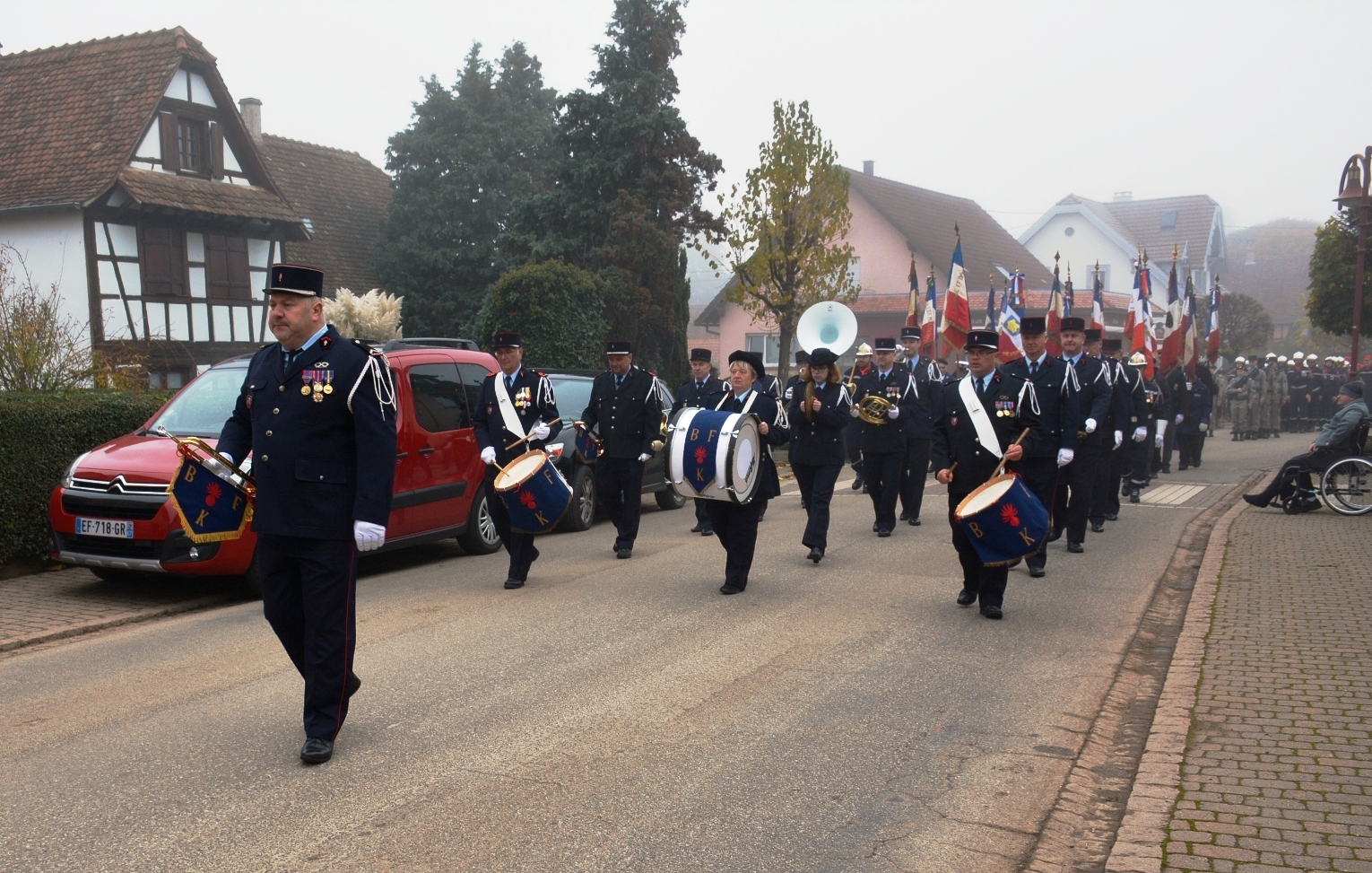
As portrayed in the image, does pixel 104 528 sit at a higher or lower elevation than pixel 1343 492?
higher

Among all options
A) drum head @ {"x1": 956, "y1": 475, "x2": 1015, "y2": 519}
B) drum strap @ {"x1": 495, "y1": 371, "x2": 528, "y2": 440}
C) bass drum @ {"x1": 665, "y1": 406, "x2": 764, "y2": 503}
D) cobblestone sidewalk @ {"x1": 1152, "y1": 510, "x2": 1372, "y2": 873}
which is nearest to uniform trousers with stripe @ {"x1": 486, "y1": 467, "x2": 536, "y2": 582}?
drum strap @ {"x1": 495, "y1": 371, "x2": 528, "y2": 440}

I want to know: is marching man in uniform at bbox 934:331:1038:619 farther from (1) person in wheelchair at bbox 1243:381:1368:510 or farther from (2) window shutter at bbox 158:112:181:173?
(2) window shutter at bbox 158:112:181:173

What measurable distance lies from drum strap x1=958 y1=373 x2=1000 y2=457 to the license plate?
610cm

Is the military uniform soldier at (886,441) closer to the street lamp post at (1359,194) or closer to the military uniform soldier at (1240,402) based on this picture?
the street lamp post at (1359,194)

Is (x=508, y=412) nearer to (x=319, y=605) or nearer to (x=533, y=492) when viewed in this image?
(x=533, y=492)

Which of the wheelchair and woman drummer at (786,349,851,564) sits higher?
woman drummer at (786,349,851,564)

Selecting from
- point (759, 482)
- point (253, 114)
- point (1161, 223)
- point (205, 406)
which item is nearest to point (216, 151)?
point (253, 114)

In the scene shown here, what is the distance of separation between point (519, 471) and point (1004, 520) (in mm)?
3458

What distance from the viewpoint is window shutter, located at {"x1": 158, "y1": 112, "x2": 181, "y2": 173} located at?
83.4 ft

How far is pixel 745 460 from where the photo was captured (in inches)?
349

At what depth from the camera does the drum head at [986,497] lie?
759 cm

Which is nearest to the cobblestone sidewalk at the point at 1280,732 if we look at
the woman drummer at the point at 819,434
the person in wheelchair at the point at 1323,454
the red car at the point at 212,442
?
the woman drummer at the point at 819,434

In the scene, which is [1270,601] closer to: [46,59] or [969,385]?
[969,385]

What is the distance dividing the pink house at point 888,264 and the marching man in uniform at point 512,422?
31975 mm
